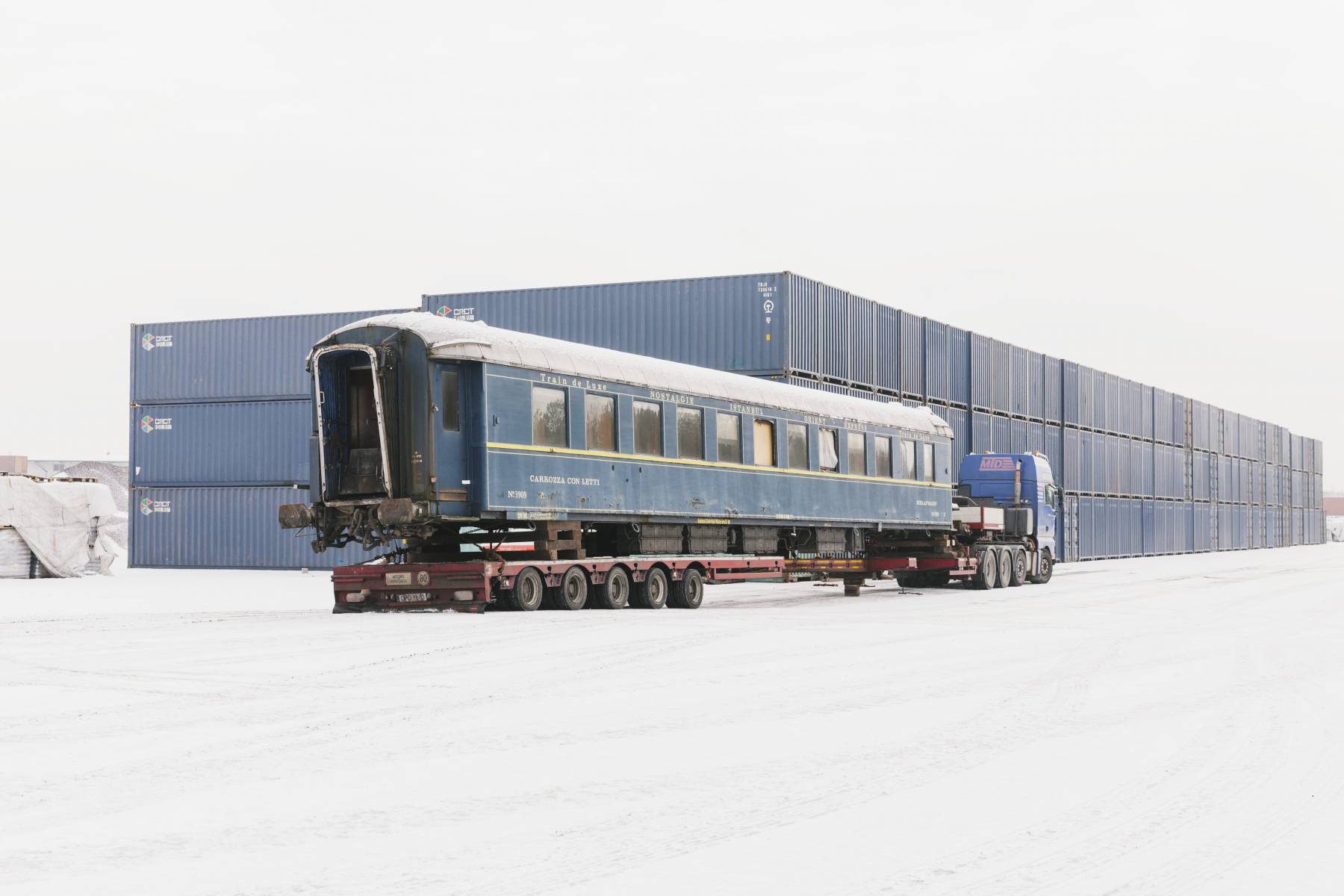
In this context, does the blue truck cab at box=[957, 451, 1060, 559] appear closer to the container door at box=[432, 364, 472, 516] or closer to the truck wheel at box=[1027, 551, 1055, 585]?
the truck wheel at box=[1027, 551, 1055, 585]

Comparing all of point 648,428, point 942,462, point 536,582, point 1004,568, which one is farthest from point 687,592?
point 1004,568

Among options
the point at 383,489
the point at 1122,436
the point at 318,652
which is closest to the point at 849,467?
the point at 383,489

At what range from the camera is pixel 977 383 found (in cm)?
4231

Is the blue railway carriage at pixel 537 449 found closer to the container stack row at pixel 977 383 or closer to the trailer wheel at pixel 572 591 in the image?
the trailer wheel at pixel 572 591

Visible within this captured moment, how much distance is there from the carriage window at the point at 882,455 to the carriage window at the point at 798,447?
8.47 ft

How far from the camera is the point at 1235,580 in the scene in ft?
101

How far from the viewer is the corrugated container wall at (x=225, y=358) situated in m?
38.7

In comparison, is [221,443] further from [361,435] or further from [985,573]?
[361,435]

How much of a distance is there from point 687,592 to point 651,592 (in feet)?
2.77

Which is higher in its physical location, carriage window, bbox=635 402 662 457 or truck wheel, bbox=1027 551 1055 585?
carriage window, bbox=635 402 662 457

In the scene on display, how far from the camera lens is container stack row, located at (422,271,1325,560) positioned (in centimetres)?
3353

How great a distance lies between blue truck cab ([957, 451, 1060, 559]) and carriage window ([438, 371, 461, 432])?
17.1 m

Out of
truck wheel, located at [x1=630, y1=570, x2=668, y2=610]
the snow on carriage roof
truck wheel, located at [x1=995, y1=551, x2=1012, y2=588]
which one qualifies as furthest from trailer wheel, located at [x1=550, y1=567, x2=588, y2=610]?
truck wheel, located at [x1=995, y1=551, x2=1012, y2=588]

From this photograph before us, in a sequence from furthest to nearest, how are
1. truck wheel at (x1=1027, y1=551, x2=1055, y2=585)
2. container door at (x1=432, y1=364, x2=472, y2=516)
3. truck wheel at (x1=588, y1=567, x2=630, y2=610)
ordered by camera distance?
truck wheel at (x1=1027, y1=551, x2=1055, y2=585)
truck wheel at (x1=588, y1=567, x2=630, y2=610)
container door at (x1=432, y1=364, x2=472, y2=516)
